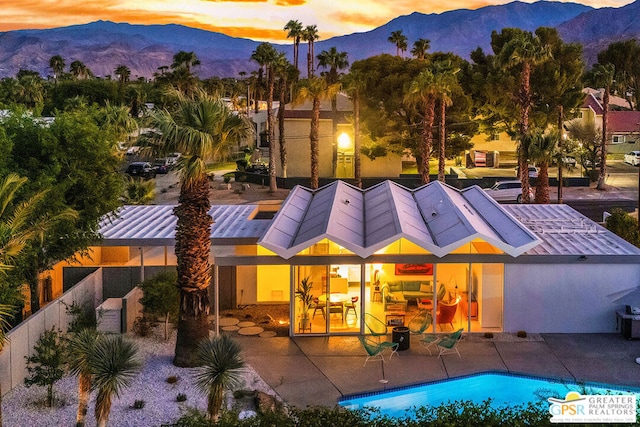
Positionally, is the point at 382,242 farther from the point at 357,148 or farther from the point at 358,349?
the point at 357,148

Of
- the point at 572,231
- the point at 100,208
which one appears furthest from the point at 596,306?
the point at 100,208

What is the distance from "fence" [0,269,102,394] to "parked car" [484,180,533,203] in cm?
3075

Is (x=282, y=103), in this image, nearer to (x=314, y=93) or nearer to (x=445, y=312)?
(x=314, y=93)

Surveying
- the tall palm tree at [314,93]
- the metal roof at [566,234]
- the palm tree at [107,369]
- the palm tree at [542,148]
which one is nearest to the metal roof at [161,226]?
the metal roof at [566,234]

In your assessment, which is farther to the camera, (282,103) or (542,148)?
(282,103)

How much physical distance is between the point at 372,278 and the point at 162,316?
5.95m

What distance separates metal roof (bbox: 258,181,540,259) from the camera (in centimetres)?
1969

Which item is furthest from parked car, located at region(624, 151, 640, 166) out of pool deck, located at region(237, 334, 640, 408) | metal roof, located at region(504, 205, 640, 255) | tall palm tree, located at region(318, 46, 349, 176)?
pool deck, located at region(237, 334, 640, 408)

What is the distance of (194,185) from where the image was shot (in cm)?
1745

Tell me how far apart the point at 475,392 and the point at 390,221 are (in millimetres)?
5853

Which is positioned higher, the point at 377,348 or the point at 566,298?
the point at 566,298

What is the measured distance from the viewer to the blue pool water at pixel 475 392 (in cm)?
1608

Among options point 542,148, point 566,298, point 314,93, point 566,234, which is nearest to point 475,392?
point 566,298

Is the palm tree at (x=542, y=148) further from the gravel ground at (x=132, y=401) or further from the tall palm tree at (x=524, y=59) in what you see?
the gravel ground at (x=132, y=401)
